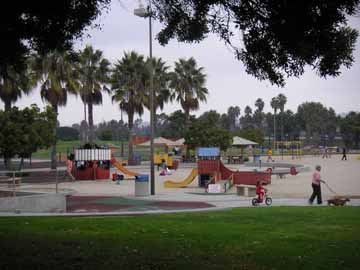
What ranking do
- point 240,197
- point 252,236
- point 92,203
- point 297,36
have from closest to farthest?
point 297,36 → point 252,236 → point 92,203 → point 240,197

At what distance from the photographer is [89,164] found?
38.8m

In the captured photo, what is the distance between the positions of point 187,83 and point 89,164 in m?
28.4

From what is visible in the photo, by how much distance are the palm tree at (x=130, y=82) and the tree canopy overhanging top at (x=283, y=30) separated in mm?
47028

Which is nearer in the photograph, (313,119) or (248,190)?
(248,190)

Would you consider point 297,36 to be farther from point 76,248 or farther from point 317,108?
point 317,108

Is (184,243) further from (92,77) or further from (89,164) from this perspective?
(92,77)

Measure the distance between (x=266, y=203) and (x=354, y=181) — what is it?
1289 centimetres

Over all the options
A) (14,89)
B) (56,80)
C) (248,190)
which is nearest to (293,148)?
(56,80)

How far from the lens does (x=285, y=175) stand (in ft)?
130

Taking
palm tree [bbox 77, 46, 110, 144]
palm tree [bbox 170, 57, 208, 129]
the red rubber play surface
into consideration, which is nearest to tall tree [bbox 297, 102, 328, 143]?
palm tree [bbox 170, 57, 208, 129]

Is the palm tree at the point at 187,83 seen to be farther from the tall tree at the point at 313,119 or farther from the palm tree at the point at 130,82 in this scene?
the tall tree at the point at 313,119

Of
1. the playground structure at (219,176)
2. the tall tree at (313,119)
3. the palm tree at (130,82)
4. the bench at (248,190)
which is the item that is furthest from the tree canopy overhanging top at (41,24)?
the tall tree at (313,119)

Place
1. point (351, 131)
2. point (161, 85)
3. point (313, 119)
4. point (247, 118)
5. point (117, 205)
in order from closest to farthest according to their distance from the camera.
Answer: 1. point (117, 205)
2. point (161, 85)
3. point (351, 131)
4. point (313, 119)
5. point (247, 118)

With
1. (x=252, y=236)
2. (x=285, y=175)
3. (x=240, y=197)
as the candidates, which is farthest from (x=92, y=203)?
(x=285, y=175)
